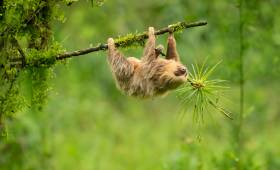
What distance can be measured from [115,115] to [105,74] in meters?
0.82

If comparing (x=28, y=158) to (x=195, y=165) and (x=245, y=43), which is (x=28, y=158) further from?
(x=245, y=43)

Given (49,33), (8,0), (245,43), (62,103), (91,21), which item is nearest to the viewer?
(8,0)

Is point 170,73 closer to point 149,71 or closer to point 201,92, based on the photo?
point 149,71

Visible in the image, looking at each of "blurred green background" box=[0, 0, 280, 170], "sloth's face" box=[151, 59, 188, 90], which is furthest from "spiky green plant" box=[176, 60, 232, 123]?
"blurred green background" box=[0, 0, 280, 170]

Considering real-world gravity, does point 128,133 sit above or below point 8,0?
below

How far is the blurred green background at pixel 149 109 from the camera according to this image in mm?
7629

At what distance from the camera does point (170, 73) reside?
5199 millimetres

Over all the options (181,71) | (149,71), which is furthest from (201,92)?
(149,71)

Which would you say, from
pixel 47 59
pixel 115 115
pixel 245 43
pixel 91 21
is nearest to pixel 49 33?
pixel 47 59

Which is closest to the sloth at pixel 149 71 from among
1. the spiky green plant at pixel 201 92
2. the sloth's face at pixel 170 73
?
the sloth's face at pixel 170 73

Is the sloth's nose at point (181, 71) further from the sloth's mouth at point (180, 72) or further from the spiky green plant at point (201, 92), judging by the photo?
the spiky green plant at point (201, 92)

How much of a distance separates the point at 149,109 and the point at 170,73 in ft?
31.6

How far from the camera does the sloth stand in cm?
517

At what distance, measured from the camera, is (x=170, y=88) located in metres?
5.36
